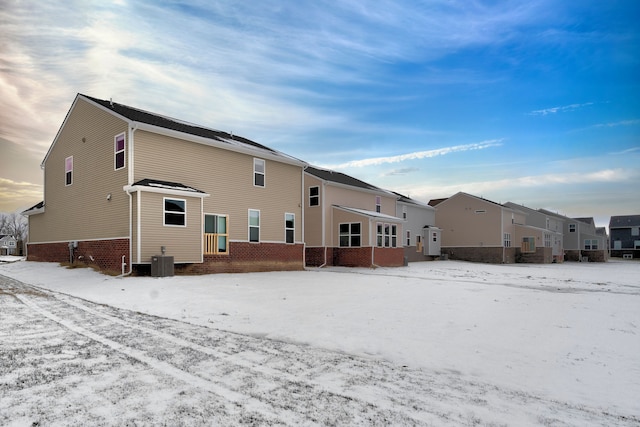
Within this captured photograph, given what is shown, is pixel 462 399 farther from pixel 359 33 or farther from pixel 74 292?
pixel 359 33

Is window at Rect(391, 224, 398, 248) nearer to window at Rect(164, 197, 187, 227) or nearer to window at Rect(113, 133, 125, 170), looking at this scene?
window at Rect(164, 197, 187, 227)

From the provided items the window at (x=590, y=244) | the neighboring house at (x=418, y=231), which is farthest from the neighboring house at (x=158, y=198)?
the window at (x=590, y=244)

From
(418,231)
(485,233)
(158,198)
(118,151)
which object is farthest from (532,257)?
(118,151)

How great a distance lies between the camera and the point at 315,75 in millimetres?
20500

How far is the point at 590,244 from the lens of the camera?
57.9m

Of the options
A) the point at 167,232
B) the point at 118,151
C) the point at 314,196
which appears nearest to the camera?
the point at 167,232

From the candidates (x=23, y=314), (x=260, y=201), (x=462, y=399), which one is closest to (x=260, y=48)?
(x=260, y=201)

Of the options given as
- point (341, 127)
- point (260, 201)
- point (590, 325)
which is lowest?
point (590, 325)

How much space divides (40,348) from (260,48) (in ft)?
51.4

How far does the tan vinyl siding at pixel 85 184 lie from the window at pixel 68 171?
10.9 inches

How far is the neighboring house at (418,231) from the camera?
37.1 meters

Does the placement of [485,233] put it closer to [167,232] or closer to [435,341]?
[167,232]

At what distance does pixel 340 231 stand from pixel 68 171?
16379 mm

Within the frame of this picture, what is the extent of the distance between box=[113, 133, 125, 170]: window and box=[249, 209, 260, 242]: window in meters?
6.67
